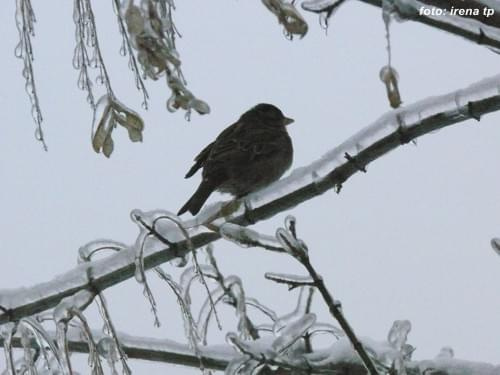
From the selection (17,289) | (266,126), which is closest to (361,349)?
(17,289)

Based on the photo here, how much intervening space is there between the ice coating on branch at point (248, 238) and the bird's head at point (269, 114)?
4734 mm

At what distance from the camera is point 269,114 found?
7.29 meters

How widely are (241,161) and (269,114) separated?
1387 mm

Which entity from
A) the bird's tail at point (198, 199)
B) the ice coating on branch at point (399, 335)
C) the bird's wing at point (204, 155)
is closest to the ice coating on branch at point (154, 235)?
the ice coating on branch at point (399, 335)

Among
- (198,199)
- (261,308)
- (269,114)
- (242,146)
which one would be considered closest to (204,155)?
(242,146)

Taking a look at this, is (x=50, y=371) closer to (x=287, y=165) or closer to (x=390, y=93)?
(x=390, y=93)

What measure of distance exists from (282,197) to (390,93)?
72 centimetres

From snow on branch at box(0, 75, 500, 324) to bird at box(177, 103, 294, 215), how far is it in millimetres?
2697

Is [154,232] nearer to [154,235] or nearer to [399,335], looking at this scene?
[154,235]

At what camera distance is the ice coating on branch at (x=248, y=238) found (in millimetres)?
2170

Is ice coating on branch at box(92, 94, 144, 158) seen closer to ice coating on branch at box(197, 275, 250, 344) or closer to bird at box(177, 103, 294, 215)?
ice coating on branch at box(197, 275, 250, 344)

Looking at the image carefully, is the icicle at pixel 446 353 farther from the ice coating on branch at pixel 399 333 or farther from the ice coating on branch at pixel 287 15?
the ice coating on branch at pixel 287 15

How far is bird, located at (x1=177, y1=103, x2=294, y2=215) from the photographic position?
230 inches

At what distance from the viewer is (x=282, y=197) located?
2.78 metres
